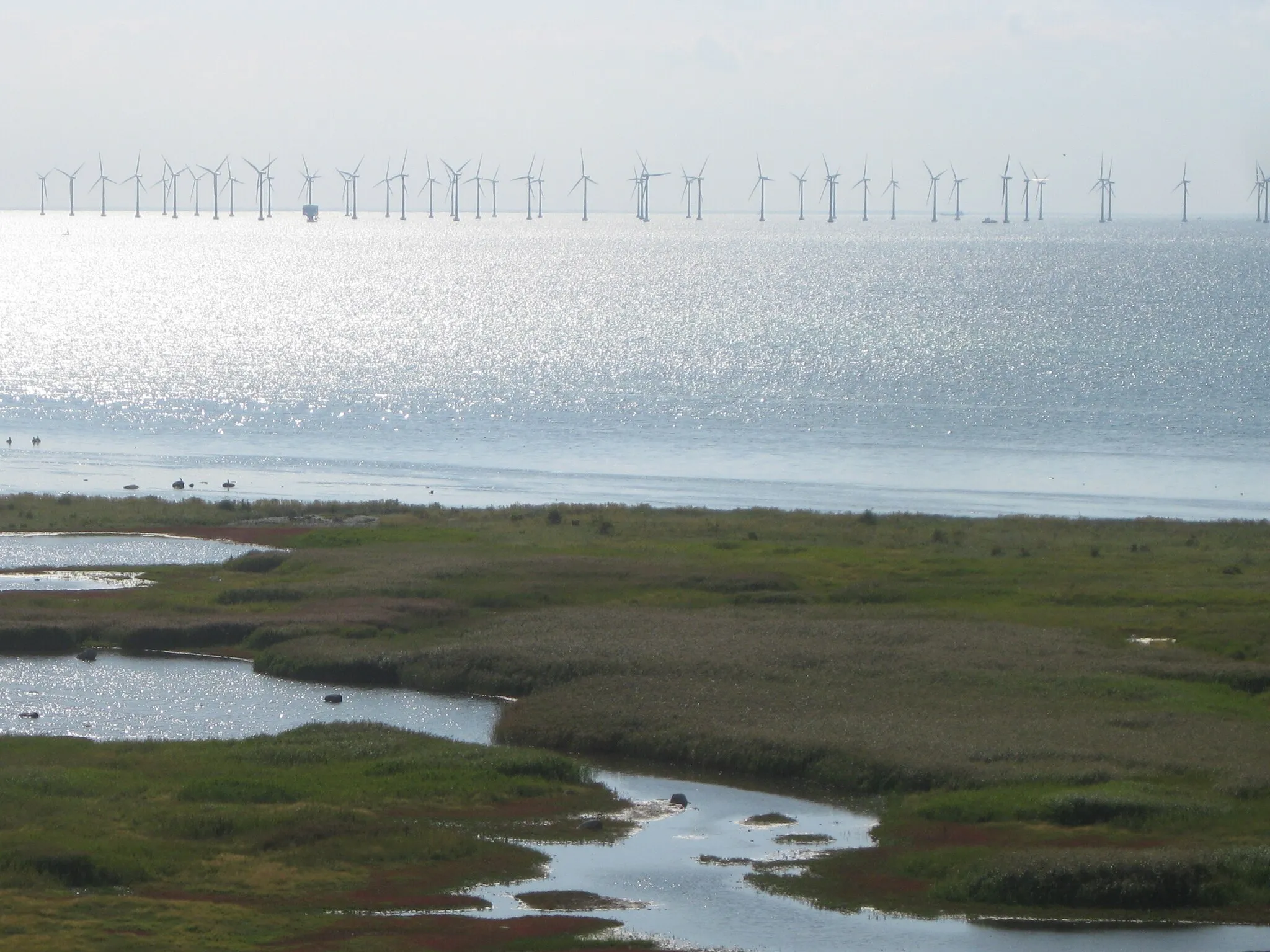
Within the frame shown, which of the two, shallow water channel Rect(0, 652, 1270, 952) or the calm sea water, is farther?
the calm sea water

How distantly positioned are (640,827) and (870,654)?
16.3 metres

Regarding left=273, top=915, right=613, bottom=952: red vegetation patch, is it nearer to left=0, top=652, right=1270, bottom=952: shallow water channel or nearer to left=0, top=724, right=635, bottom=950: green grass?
left=0, top=724, right=635, bottom=950: green grass

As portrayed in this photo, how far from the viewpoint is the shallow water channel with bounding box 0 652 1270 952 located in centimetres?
3078

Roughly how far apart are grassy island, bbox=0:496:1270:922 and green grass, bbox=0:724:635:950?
5492 millimetres

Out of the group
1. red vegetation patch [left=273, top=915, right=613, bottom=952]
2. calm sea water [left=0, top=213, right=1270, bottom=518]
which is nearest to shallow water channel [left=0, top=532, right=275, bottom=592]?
calm sea water [left=0, top=213, right=1270, bottom=518]

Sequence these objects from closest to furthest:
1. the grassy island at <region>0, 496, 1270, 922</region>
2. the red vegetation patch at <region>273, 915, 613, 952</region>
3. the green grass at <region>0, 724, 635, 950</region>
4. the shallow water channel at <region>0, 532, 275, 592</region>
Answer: the red vegetation patch at <region>273, 915, 613, 952</region>
the green grass at <region>0, 724, 635, 950</region>
the grassy island at <region>0, 496, 1270, 922</region>
the shallow water channel at <region>0, 532, 275, 592</region>

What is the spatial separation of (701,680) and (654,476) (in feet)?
233

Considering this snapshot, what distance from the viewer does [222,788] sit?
39031 mm

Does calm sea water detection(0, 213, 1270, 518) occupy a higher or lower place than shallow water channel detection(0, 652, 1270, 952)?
higher

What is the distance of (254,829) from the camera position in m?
36.0

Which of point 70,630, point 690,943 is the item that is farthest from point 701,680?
point 70,630

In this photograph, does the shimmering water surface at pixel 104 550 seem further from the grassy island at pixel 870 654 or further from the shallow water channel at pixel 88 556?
the grassy island at pixel 870 654

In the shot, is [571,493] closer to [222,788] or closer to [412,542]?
[412,542]

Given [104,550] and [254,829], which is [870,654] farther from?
[104,550]
